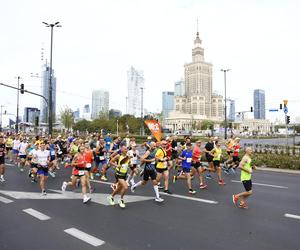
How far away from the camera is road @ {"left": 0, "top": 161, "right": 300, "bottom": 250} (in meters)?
5.19

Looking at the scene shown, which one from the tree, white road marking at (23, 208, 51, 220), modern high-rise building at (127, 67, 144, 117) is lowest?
white road marking at (23, 208, 51, 220)

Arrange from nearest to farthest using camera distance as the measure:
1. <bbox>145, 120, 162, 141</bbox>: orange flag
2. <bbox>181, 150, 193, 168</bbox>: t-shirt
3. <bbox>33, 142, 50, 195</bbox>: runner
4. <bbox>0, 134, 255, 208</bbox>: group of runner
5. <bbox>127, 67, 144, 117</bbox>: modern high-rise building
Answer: <bbox>0, 134, 255, 208</bbox>: group of runner < <bbox>33, 142, 50, 195</bbox>: runner < <bbox>181, 150, 193, 168</bbox>: t-shirt < <bbox>145, 120, 162, 141</bbox>: orange flag < <bbox>127, 67, 144, 117</bbox>: modern high-rise building

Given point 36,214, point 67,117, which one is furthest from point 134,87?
point 36,214

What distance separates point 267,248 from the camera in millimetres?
4953

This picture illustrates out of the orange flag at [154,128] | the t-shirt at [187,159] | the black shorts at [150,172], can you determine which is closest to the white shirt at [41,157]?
the black shorts at [150,172]

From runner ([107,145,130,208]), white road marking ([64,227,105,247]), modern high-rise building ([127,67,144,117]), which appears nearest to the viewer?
white road marking ([64,227,105,247])

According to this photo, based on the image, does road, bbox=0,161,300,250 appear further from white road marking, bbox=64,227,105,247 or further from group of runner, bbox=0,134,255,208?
group of runner, bbox=0,134,255,208

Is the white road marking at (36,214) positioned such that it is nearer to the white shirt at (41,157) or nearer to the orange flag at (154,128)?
the white shirt at (41,157)

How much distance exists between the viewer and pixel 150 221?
6441 mm

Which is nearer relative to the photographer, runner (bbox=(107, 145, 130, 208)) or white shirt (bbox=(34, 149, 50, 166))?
runner (bbox=(107, 145, 130, 208))

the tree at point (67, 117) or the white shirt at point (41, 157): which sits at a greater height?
the tree at point (67, 117)

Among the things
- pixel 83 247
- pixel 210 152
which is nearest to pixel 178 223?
pixel 83 247

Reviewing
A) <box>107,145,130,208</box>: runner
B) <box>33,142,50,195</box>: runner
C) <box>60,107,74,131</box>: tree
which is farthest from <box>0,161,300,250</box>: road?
<box>60,107,74,131</box>: tree

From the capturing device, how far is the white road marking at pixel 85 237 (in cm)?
516
